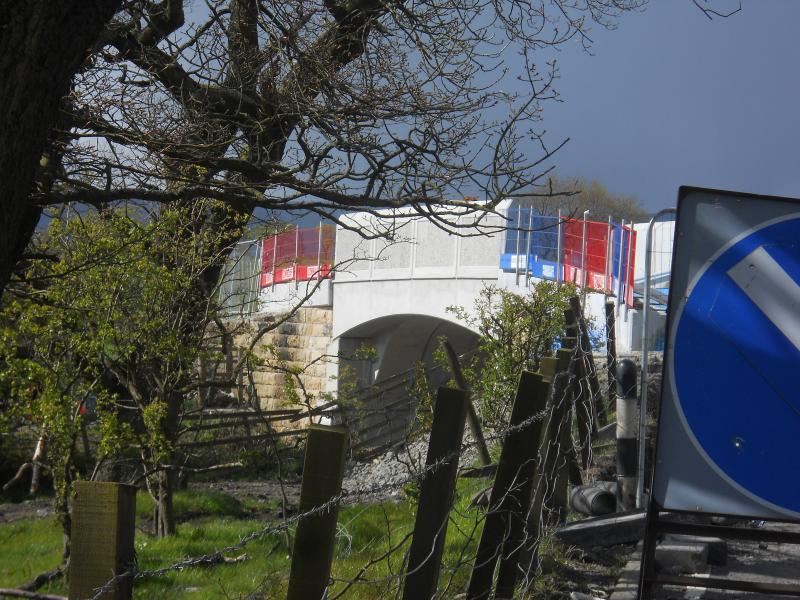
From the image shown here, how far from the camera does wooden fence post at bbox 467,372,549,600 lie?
3135 millimetres

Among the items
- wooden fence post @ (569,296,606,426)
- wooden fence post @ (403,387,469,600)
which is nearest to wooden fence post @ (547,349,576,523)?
wooden fence post @ (403,387,469,600)

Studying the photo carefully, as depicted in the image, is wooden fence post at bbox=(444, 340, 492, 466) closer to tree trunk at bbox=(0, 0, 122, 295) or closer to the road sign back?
the road sign back

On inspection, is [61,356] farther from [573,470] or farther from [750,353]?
[750,353]

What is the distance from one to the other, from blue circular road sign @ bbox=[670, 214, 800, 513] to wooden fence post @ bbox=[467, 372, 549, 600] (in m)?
0.55

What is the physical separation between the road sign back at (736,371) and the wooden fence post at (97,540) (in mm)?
1499

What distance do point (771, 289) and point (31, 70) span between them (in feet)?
6.60

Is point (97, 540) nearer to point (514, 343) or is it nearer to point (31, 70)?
point (31, 70)

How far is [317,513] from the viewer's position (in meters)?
2.07

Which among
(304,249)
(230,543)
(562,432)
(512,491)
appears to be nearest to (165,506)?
(230,543)

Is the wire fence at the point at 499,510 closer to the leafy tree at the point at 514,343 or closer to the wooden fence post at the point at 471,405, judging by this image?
the leafy tree at the point at 514,343

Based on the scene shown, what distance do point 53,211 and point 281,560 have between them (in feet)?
10.0

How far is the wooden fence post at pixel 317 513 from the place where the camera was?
2.09m

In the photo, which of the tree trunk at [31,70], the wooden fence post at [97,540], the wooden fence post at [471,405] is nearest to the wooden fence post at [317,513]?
the wooden fence post at [97,540]

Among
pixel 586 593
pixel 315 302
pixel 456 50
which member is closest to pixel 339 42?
pixel 456 50
